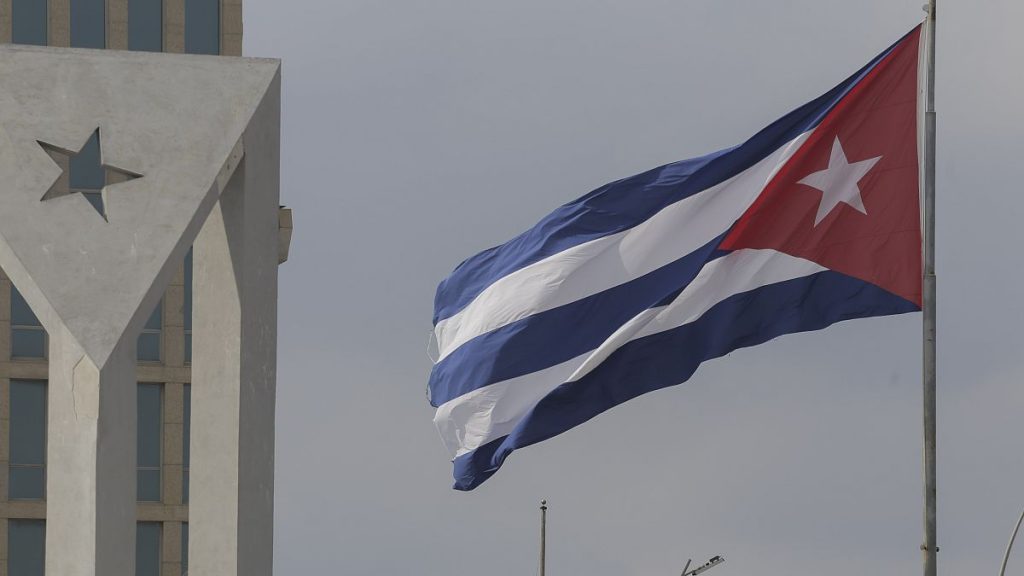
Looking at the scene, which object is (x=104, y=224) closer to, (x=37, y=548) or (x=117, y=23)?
(x=37, y=548)

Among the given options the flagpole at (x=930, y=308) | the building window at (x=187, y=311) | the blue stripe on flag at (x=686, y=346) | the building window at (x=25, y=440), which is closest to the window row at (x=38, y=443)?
the building window at (x=25, y=440)

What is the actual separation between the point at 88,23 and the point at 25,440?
10.1 m

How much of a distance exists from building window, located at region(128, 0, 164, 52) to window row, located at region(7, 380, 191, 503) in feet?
27.2

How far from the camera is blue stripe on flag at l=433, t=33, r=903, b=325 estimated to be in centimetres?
1711

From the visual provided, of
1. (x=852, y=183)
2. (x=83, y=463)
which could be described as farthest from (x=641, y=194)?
(x=83, y=463)

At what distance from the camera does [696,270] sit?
17094 millimetres

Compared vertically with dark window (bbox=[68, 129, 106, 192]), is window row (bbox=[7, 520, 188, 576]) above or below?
below

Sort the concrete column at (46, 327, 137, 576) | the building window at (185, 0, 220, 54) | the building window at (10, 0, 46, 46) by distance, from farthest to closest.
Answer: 1. the building window at (185, 0, 220, 54)
2. the building window at (10, 0, 46, 46)
3. the concrete column at (46, 327, 137, 576)

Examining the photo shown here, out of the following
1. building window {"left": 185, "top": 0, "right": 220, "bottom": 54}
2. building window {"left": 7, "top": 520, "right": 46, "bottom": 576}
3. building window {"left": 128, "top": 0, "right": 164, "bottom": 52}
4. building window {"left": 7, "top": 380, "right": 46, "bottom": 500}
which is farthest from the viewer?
building window {"left": 185, "top": 0, "right": 220, "bottom": 54}

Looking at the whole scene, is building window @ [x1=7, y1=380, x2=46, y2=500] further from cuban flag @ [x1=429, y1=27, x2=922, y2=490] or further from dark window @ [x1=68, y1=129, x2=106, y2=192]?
cuban flag @ [x1=429, y1=27, x2=922, y2=490]

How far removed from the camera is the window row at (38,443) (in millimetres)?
49844

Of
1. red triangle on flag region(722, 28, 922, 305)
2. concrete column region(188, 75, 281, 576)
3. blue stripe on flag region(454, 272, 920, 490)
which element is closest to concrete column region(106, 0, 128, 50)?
concrete column region(188, 75, 281, 576)

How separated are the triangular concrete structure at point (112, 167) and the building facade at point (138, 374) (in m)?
32.5

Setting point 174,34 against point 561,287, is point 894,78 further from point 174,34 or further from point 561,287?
point 174,34
